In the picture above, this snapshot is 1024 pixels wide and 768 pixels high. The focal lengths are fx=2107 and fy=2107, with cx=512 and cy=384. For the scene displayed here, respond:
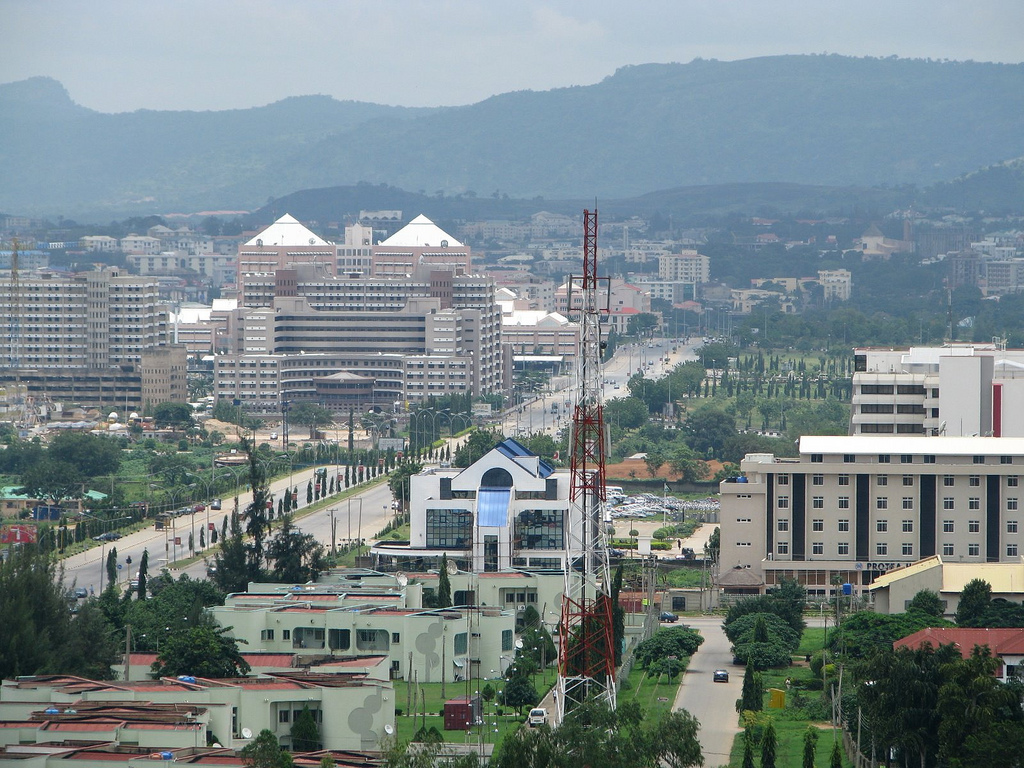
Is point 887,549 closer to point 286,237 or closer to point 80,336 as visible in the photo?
point 80,336

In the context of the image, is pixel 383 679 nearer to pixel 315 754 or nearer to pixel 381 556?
pixel 315 754

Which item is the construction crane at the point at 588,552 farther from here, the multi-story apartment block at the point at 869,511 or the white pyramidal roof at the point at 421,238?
the white pyramidal roof at the point at 421,238

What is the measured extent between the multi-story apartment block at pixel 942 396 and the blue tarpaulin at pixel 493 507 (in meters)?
19.6

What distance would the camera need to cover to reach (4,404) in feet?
444

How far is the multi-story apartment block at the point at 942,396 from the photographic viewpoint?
266 feet

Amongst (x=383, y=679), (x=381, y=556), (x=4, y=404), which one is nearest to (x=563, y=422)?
(x=4, y=404)

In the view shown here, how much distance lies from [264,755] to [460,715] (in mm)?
9796

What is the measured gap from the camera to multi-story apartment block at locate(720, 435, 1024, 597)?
6969 cm

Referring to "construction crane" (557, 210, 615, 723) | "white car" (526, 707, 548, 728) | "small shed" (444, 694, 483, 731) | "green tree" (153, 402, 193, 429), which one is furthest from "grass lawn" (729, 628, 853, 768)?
"green tree" (153, 402, 193, 429)

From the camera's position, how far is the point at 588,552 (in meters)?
45.6

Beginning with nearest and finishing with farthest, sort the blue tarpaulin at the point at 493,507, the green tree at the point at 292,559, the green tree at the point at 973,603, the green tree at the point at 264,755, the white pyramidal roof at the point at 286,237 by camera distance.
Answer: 1. the green tree at the point at 264,755
2. the green tree at the point at 973,603
3. the green tree at the point at 292,559
4. the blue tarpaulin at the point at 493,507
5. the white pyramidal roof at the point at 286,237

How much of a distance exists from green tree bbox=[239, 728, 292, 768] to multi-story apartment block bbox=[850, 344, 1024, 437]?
45.6 meters

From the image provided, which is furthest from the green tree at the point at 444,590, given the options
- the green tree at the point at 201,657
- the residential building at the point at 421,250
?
the residential building at the point at 421,250

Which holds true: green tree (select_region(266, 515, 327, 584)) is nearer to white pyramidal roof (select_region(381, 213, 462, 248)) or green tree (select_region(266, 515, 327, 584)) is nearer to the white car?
the white car
